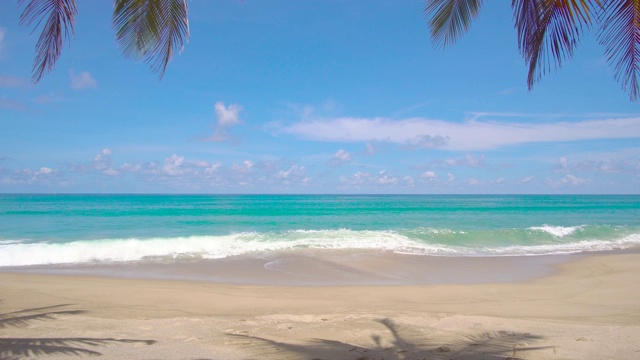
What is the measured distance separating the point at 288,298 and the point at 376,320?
8.38 ft

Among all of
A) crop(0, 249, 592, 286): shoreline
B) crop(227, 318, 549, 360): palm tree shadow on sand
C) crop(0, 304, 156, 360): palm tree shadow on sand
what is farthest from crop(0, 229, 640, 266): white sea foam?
crop(227, 318, 549, 360): palm tree shadow on sand

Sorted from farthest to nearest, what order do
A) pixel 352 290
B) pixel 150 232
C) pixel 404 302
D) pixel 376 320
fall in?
pixel 150 232, pixel 352 290, pixel 404 302, pixel 376 320

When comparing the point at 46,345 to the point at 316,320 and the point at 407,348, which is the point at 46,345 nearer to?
the point at 316,320

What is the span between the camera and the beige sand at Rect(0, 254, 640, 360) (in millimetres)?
4699

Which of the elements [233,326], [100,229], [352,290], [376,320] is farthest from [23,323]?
[100,229]

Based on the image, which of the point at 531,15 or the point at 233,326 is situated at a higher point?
the point at 531,15

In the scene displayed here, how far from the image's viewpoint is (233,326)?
236 inches

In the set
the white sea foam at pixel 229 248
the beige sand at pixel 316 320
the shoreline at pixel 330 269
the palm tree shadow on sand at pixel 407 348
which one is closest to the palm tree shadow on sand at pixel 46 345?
the beige sand at pixel 316 320

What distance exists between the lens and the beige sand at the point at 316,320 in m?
4.70

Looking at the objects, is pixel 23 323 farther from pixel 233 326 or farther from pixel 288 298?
pixel 288 298

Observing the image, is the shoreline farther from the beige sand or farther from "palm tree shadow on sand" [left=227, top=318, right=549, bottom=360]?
A: "palm tree shadow on sand" [left=227, top=318, right=549, bottom=360]

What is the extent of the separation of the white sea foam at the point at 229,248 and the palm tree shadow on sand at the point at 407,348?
31.6 ft

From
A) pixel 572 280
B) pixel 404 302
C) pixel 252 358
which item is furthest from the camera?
Result: pixel 572 280

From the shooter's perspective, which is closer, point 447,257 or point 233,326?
point 233,326
